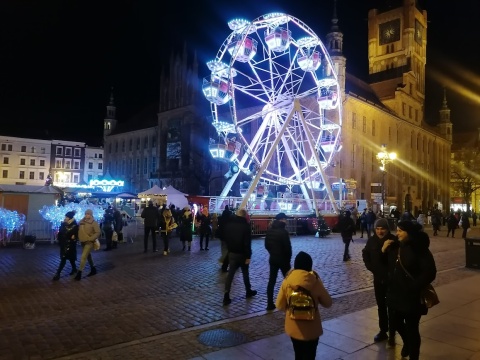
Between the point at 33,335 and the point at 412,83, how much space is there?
225ft

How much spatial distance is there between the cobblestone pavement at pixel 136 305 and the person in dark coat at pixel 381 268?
1.36 m

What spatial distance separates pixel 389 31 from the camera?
74.0 m

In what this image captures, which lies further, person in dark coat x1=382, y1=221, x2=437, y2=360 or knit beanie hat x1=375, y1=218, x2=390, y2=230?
knit beanie hat x1=375, y1=218, x2=390, y2=230

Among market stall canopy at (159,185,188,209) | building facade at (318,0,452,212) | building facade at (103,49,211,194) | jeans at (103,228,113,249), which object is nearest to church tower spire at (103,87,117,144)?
building facade at (103,49,211,194)

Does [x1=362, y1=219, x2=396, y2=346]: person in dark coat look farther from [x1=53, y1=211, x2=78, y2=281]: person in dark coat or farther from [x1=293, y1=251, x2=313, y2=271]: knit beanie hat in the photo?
[x1=53, y1=211, x2=78, y2=281]: person in dark coat

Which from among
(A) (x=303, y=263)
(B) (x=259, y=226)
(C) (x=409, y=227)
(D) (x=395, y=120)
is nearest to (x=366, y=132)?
(D) (x=395, y=120)

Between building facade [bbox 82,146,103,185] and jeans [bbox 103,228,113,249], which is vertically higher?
building facade [bbox 82,146,103,185]

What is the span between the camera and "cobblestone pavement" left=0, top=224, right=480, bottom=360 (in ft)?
18.3

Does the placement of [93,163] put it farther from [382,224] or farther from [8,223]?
[382,224]

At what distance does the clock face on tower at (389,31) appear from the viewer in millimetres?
72875

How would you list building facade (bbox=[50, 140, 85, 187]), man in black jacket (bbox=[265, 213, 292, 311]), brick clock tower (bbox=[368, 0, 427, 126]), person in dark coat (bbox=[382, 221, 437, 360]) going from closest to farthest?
1. person in dark coat (bbox=[382, 221, 437, 360])
2. man in black jacket (bbox=[265, 213, 292, 311])
3. brick clock tower (bbox=[368, 0, 427, 126])
4. building facade (bbox=[50, 140, 85, 187])

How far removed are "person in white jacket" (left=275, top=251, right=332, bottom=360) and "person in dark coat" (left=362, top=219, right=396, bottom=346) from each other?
1.95 metres

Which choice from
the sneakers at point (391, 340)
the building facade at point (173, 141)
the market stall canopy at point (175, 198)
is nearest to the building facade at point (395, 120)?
the building facade at point (173, 141)

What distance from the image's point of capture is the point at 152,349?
5.47 metres
